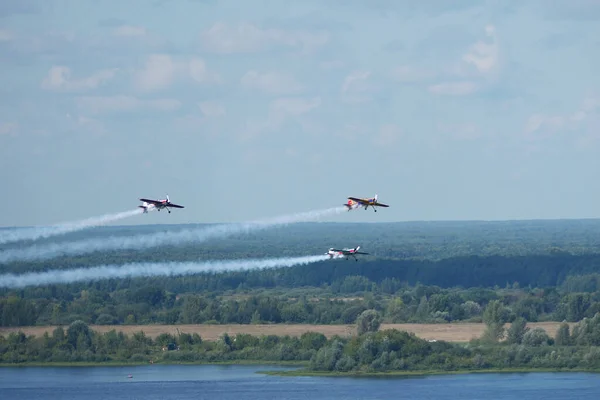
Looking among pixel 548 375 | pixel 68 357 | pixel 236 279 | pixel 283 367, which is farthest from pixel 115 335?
pixel 236 279

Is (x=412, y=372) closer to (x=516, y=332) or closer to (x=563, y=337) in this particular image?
(x=516, y=332)

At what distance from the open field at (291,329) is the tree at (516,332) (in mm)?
5160

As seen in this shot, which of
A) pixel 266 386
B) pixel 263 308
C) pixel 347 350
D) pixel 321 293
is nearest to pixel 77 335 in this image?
pixel 263 308

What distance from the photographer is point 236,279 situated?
573 feet

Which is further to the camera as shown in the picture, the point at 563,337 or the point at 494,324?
the point at 494,324

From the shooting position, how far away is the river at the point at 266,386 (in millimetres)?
93250

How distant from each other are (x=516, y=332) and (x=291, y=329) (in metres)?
21.0

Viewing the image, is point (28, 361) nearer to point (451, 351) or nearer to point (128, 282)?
point (451, 351)

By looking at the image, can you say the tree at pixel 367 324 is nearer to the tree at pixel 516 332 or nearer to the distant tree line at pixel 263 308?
the distant tree line at pixel 263 308

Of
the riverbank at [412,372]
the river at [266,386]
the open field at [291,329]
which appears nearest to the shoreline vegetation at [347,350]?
the riverbank at [412,372]

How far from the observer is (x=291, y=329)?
404 feet

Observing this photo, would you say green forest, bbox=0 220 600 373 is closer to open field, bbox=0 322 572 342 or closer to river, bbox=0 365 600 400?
open field, bbox=0 322 572 342

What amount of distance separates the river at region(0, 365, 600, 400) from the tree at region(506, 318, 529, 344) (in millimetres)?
6876

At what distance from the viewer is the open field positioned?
118 metres
